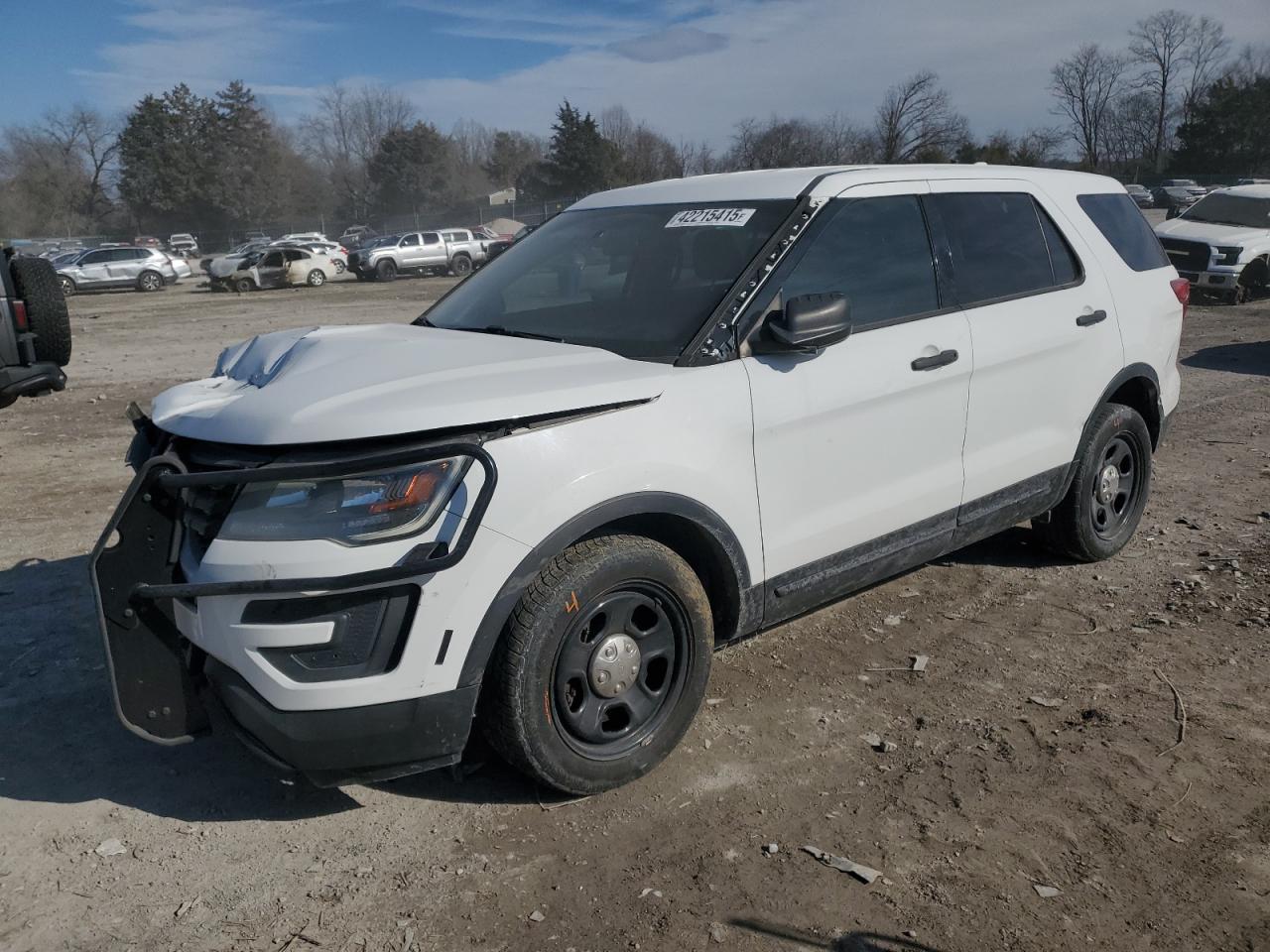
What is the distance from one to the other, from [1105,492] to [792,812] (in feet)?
9.68

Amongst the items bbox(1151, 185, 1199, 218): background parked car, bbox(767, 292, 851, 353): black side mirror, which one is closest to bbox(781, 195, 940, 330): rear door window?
bbox(767, 292, 851, 353): black side mirror

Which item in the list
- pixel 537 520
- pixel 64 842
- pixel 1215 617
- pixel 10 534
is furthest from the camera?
pixel 10 534

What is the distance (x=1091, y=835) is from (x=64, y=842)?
310cm

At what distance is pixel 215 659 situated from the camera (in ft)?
9.53

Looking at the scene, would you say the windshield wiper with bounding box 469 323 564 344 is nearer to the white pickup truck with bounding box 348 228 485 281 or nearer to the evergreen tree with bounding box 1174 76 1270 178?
the white pickup truck with bounding box 348 228 485 281

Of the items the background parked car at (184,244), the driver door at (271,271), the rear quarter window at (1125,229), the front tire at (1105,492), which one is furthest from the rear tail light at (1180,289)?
the background parked car at (184,244)

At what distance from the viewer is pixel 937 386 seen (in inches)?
161

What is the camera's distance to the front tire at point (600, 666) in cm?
303

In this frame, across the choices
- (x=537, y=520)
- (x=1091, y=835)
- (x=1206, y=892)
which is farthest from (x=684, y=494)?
(x=1206, y=892)

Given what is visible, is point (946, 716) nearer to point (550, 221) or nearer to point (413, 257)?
point (550, 221)

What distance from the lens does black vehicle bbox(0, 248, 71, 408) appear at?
14.7 feet

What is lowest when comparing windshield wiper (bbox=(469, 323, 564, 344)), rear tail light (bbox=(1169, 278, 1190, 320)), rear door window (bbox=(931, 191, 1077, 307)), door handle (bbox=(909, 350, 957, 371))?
door handle (bbox=(909, 350, 957, 371))

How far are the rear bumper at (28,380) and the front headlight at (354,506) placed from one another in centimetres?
233

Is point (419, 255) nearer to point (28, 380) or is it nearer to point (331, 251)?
point (331, 251)
